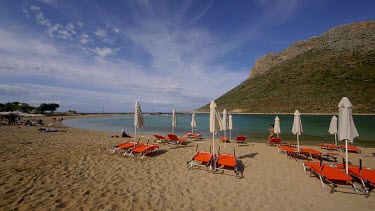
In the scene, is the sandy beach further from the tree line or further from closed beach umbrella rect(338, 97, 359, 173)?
the tree line

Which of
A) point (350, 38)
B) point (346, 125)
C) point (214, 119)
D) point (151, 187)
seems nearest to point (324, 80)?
point (350, 38)

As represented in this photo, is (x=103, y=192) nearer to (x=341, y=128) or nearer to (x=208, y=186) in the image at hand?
(x=208, y=186)

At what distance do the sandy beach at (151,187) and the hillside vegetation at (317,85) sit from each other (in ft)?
179

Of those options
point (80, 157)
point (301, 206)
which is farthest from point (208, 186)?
point (80, 157)

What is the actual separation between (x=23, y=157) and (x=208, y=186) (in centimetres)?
795

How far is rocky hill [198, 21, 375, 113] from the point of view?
50969mm

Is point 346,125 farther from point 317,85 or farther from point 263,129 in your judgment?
point 317,85

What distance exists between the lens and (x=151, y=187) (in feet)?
18.2

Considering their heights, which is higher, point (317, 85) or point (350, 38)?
point (350, 38)

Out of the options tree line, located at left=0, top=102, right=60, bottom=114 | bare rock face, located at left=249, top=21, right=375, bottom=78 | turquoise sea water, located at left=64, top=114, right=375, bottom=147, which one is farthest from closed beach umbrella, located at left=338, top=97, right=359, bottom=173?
tree line, located at left=0, top=102, right=60, bottom=114

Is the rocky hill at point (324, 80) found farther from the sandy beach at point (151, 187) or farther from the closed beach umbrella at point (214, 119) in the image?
the sandy beach at point (151, 187)

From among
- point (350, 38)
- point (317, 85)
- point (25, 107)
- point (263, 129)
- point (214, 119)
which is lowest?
point (263, 129)

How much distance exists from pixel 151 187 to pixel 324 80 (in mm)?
67664

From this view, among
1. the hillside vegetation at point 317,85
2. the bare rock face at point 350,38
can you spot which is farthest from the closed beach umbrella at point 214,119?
the bare rock face at point 350,38
